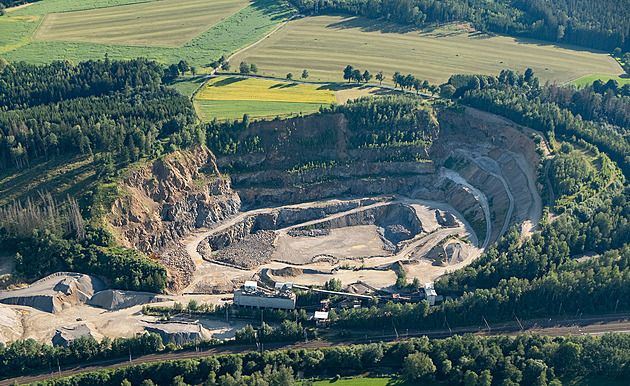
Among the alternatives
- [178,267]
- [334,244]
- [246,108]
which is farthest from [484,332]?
[246,108]

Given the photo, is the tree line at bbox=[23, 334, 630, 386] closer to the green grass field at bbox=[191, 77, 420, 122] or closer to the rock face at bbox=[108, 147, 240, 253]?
the rock face at bbox=[108, 147, 240, 253]

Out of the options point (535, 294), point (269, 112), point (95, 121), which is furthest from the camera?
point (269, 112)

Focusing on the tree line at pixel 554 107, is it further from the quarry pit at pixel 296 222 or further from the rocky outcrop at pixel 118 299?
the rocky outcrop at pixel 118 299

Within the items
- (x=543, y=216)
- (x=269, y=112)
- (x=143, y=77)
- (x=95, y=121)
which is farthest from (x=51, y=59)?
(x=543, y=216)

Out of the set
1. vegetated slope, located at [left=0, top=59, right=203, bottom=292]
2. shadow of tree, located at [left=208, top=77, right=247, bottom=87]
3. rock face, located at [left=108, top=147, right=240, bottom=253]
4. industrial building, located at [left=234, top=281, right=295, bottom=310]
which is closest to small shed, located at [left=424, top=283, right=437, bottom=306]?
industrial building, located at [left=234, top=281, right=295, bottom=310]

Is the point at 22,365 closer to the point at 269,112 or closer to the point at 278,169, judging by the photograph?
the point at 278,169
